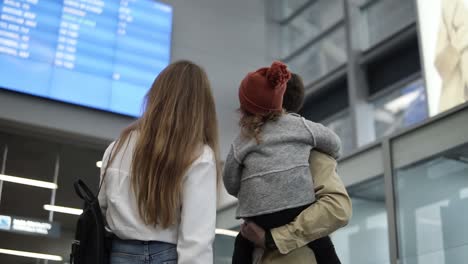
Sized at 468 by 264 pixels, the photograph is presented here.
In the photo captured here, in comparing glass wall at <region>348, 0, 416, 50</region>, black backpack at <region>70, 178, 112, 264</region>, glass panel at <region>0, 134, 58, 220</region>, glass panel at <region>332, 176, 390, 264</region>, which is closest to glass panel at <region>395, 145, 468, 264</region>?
glass panel at <region>332, 176, 390, 264</region>

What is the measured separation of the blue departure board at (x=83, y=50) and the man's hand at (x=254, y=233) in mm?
4440

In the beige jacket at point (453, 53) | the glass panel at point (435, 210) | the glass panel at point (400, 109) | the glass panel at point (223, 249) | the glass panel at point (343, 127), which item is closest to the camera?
the glass panel at point (435, 210)

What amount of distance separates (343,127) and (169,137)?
8179mm

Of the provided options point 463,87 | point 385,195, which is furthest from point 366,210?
point 463,87

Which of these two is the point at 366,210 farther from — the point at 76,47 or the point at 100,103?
the point at 76,47

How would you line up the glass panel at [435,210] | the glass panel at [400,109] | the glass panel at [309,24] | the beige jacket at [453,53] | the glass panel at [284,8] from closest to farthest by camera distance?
the glass panel at [435,210]
the beige jacket at [453,53]
the glass panel at [400,109]
the glass panel at [309,24]
the glass panel at [284,8]

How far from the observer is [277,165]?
6.89 ft

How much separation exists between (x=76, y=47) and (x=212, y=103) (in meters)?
4.45

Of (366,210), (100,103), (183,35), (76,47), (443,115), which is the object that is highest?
(183,35)

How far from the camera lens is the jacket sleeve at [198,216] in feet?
6.20

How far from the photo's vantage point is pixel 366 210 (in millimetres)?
5223

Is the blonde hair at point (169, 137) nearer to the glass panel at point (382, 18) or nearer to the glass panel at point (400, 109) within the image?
the glass panel at point (400, 109)

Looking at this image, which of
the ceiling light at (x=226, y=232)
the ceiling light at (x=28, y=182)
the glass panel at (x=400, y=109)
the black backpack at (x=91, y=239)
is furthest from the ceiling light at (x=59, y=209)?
the black backpack at (x=91, y=239)

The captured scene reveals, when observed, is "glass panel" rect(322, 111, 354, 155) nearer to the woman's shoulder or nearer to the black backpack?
the woman's shoulder
